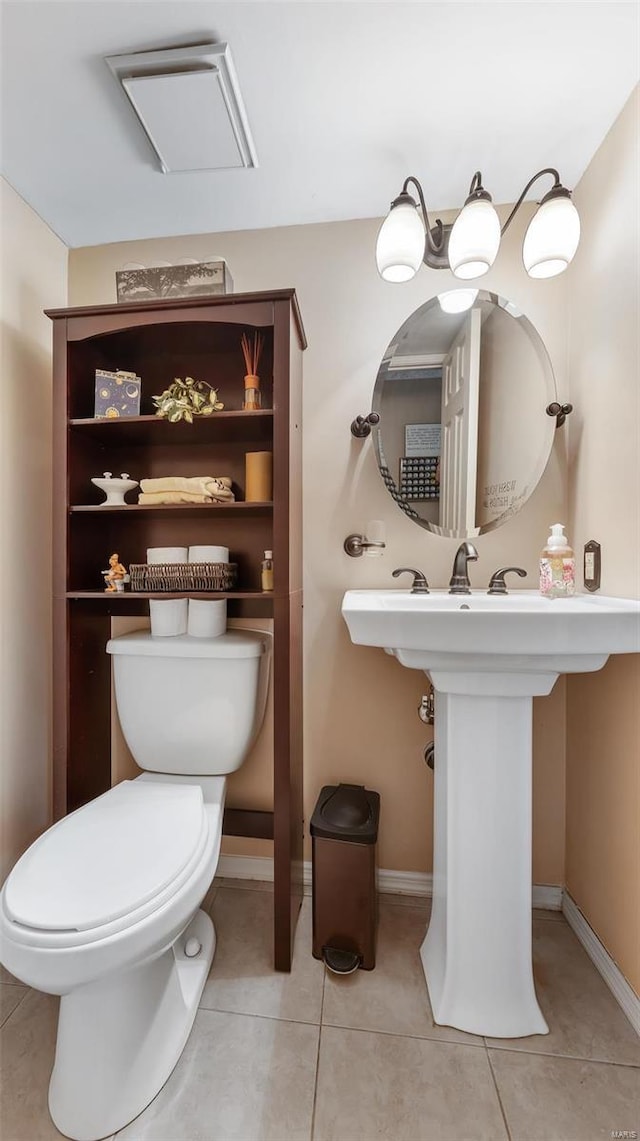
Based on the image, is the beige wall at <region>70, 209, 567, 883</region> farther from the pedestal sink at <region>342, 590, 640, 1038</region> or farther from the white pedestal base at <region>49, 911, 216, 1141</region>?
the white pedestal base at <region>49, 911, 216, 1141</region>

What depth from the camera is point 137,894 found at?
2.69ft

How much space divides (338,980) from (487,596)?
1064 mm

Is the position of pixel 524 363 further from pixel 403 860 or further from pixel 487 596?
pixel 403 860

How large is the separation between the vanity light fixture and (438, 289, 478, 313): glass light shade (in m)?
0.14

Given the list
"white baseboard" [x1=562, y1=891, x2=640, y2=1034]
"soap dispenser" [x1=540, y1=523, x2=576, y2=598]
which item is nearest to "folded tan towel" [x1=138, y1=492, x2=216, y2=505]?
"soap dispenser" [x1=540, y1=523, x2=576, y2=598]

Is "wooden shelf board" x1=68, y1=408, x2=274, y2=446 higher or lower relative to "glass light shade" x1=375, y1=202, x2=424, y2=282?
lower

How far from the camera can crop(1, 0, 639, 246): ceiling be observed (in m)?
0.94

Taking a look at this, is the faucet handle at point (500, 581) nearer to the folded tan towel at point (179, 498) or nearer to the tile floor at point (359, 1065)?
the folded tan towel at point (179, 498)

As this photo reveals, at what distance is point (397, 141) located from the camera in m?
1.19

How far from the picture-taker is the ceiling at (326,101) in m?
0.94

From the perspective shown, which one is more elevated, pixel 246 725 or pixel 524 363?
pixel 524 363

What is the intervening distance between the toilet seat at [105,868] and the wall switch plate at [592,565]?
1.17m

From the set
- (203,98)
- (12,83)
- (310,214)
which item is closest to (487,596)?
(310,214)

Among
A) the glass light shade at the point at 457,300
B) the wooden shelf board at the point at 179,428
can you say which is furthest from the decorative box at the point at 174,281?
the glass light shade at the point at 457,300
